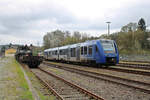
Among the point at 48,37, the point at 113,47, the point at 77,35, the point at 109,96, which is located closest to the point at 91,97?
the point at 109,96

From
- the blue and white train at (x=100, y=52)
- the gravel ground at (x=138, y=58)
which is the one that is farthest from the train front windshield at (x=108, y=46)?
the gravel ground at (x=138, y=58)

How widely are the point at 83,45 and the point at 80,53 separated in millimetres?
1378

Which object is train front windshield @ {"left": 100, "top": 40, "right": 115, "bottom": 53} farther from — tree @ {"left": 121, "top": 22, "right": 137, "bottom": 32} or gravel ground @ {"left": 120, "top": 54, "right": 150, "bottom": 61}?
tree @ {"left": 121, "top": 22, "right": 137, "bottom": 32}

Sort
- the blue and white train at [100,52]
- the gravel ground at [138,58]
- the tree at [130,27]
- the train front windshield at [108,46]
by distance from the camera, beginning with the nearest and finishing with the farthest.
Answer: the blue and white train at [100,52] < the train front windshield at [108,46] < the gravel ground at [138,58] < the tree at [130,27]

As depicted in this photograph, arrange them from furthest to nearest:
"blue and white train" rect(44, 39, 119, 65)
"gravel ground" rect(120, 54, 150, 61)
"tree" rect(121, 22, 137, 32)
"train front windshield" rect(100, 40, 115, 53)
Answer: "tree" rect(121, 22, 137, 32) < "gravel ground" rect(120, 54, 150, 61) < "train front windshield" rect(100, 40, 115, 53) < "blue and white train" rect(44, 39, 119, 65)

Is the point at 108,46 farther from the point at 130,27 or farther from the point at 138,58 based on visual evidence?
the point at 130,27

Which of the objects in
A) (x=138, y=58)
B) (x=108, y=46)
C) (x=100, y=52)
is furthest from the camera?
(x=138, y=58)

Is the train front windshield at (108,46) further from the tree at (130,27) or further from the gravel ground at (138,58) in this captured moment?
the tree at (130,27)

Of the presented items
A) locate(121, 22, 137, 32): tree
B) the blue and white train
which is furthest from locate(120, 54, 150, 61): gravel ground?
locate(121, 22, 137, 32): tree

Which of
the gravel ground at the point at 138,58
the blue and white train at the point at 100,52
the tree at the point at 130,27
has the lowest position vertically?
the gravel ground at the point at 138,58

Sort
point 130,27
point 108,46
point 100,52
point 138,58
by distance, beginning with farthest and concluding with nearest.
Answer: point 130,27, point 138,58, point 108,46, point 100,52

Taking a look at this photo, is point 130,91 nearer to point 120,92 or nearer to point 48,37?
point 120,92

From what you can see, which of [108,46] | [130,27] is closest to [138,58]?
[108,46]

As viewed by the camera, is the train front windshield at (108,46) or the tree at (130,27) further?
the tree at (130,27)
